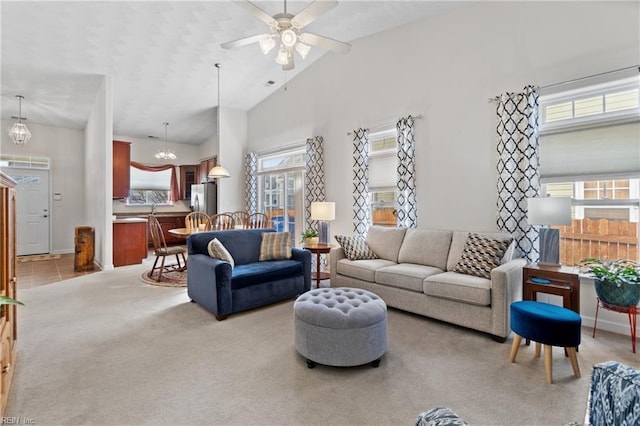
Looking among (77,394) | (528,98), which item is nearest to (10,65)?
(77,394)

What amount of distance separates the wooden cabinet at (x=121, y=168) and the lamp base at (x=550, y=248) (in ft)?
24.4

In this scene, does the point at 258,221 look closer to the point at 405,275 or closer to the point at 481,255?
the point at 405,275

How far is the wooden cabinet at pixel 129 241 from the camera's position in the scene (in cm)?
581

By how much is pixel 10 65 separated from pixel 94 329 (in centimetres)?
436

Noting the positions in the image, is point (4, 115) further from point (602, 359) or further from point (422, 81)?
point (602, 359)

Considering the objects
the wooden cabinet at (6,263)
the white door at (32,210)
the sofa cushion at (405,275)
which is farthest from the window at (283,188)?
the white door at (32,210)

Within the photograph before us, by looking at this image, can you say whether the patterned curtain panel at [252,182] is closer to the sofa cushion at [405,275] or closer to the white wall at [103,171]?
the white wall at [103,171]

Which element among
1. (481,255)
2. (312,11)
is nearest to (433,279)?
(481,255)

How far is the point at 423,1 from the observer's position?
3.97m

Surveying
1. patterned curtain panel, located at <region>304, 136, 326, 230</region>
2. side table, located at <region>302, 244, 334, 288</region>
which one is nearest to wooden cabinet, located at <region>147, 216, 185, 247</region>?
patterned curtain panel, located at <region>304, 136, 326, 230</region>

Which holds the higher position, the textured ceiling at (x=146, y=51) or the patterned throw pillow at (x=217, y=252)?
the textured ceiling at (x=146, y=51)

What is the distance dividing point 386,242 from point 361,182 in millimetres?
1255

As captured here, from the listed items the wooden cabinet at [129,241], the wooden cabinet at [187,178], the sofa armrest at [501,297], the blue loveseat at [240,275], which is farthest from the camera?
the wooden cabinet at [187,178]

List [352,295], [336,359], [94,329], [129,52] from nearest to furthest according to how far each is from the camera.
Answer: [336,359] < [352,295] < [94,329] < [129,52]
